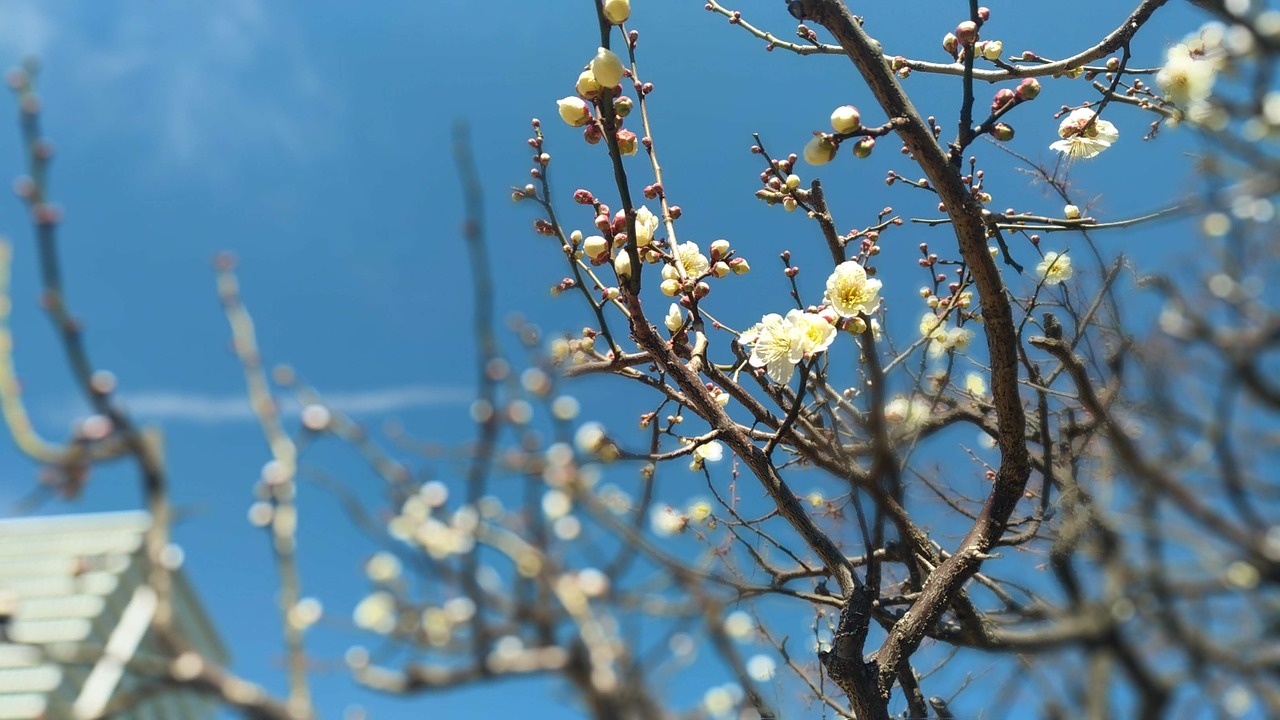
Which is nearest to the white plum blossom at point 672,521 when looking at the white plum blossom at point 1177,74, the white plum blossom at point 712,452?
the white plum blossom at point 712,452

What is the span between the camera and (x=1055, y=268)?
10.2ft

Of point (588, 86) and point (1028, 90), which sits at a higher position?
point (1028, 90)

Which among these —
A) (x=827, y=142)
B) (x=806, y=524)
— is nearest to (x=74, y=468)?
(x=827, y=142)

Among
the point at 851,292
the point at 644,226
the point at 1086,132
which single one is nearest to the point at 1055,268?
the point at 1086,132

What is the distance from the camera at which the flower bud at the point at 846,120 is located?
2041 millimetres

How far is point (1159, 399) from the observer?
1.69m

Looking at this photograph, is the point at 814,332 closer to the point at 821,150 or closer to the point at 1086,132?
the point at 821,150

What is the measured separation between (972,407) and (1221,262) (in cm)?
231

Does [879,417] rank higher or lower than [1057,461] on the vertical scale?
lower

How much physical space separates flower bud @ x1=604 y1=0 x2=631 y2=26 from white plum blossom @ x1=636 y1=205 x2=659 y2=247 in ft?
2.82

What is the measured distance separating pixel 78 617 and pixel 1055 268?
383 centimetres

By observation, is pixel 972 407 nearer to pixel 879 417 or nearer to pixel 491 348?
pixel 879 417

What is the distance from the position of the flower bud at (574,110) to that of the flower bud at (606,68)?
0.19 m

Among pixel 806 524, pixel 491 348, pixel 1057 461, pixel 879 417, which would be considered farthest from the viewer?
pixel 1057 461
